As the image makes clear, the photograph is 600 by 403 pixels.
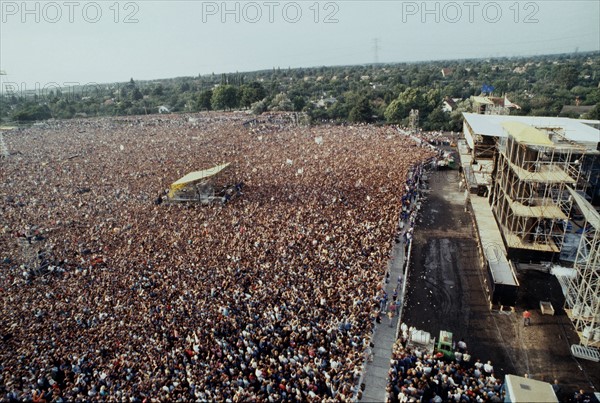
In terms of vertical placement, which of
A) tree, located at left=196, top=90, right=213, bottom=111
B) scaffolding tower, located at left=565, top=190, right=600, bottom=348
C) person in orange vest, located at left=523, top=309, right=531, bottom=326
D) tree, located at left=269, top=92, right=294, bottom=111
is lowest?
person in orange vest, located at left=523, top=309, right=531, bottom=326

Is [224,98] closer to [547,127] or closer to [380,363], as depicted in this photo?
[547,127]

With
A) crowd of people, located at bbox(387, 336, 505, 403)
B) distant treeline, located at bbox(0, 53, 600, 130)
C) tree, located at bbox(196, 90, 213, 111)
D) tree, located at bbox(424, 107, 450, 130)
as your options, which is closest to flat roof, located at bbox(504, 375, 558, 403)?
crowd of people, located at bbox(387, 336, 505, 403)

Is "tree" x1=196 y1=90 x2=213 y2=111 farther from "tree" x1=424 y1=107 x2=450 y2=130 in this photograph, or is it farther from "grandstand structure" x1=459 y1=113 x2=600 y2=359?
"grandstand structure" x1=459 y1=113 x2=600 y2=359

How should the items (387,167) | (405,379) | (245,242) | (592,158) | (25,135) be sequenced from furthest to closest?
(25,135)
(387,167)
(592,158)
(245,242)
(405,379)

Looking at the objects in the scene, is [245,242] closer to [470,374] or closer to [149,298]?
[149,298]

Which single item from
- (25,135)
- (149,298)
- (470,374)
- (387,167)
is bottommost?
(470,374)

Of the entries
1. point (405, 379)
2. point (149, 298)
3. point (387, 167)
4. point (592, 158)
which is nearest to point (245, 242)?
point (149, 298)
